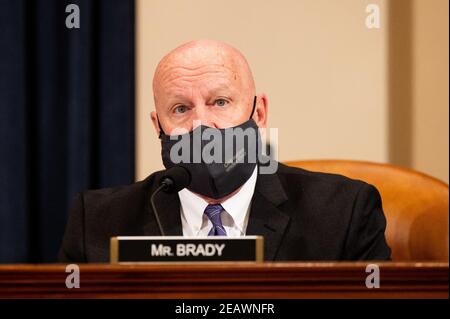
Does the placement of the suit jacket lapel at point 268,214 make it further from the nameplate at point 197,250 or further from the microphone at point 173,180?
the nameplate at point 197,250

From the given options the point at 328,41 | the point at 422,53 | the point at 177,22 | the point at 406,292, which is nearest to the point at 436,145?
the point at 422,53

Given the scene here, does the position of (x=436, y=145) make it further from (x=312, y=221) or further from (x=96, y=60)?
(x=96, y=60)

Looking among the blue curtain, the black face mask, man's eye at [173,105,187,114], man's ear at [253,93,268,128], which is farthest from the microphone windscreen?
the blue curtain

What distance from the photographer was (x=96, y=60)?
2533 mm

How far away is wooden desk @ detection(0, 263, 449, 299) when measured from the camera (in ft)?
3.53

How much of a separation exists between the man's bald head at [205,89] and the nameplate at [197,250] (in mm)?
555

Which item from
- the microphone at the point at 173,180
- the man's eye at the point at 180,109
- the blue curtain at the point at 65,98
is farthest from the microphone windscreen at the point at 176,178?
the blue curtain at the point at 65,98

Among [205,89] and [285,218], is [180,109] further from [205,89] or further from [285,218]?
[285,218]

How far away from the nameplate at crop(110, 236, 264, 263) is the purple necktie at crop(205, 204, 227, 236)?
18.5 inches

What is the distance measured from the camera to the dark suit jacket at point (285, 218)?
169 centimetres

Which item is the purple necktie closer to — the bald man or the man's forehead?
the bald man

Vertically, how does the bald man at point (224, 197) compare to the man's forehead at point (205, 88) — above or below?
below

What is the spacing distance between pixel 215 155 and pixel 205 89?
0.16 metres
